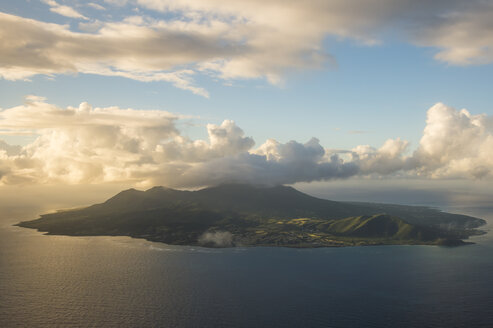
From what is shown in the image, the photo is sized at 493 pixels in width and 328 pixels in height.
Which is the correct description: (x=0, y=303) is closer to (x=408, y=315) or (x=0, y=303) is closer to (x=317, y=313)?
(x=317, y=313)

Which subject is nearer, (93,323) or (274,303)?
(93,323)

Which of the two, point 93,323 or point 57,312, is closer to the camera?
point 93,323

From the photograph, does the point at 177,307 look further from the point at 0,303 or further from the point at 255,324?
the point at 0,303

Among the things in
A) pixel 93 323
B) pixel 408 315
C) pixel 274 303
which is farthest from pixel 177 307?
pixel 408 315

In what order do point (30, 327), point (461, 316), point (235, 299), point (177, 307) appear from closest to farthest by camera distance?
point (30, 327) → point (461, 316) → point (177, 307) → point (235, 299)

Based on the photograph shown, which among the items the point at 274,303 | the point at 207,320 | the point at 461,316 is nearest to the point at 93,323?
the point at 207,320

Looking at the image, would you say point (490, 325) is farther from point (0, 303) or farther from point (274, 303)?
point (0, 303)

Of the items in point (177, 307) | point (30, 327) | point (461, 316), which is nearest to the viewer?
point (30, 327)
